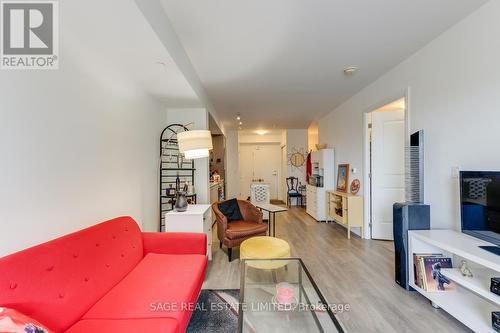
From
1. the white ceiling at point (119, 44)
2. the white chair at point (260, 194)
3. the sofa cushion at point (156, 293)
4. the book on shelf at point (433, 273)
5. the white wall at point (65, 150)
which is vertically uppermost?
the white ceiling at point (119, 44)

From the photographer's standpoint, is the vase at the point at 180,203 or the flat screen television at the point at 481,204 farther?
the vase at the point at 180,203

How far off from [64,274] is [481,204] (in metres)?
2.93

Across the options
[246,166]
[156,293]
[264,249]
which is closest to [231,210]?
[264,249]

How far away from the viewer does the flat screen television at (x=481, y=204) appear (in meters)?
1.61

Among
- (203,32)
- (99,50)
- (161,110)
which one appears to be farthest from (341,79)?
(99,50)

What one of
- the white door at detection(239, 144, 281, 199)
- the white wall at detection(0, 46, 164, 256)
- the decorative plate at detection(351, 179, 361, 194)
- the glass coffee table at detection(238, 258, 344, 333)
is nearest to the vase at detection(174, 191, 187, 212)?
the white wall at detection(0, 46, 164, 256)

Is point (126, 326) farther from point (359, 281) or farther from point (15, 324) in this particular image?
point (359, 281)

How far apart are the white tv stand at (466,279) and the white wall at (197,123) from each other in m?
2.79

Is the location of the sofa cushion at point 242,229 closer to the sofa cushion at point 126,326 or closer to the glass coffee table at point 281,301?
the glass coffee table at point 281,301

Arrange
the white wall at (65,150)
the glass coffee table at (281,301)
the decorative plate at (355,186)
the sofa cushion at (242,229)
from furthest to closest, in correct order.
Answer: the decorative plate at (355,186) → the sofa cushion at (242,229) → the glass coffee table at (281,301) → the white wall at (65,150)

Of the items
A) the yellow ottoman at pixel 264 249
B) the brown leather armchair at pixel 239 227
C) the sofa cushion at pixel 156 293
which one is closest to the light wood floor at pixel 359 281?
the brown leather armchair at pixel 239 227

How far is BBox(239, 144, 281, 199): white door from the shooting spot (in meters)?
8.83

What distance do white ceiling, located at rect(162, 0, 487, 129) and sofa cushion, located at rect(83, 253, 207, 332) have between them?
2.12 m

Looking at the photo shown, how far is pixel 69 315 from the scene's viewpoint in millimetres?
1154
